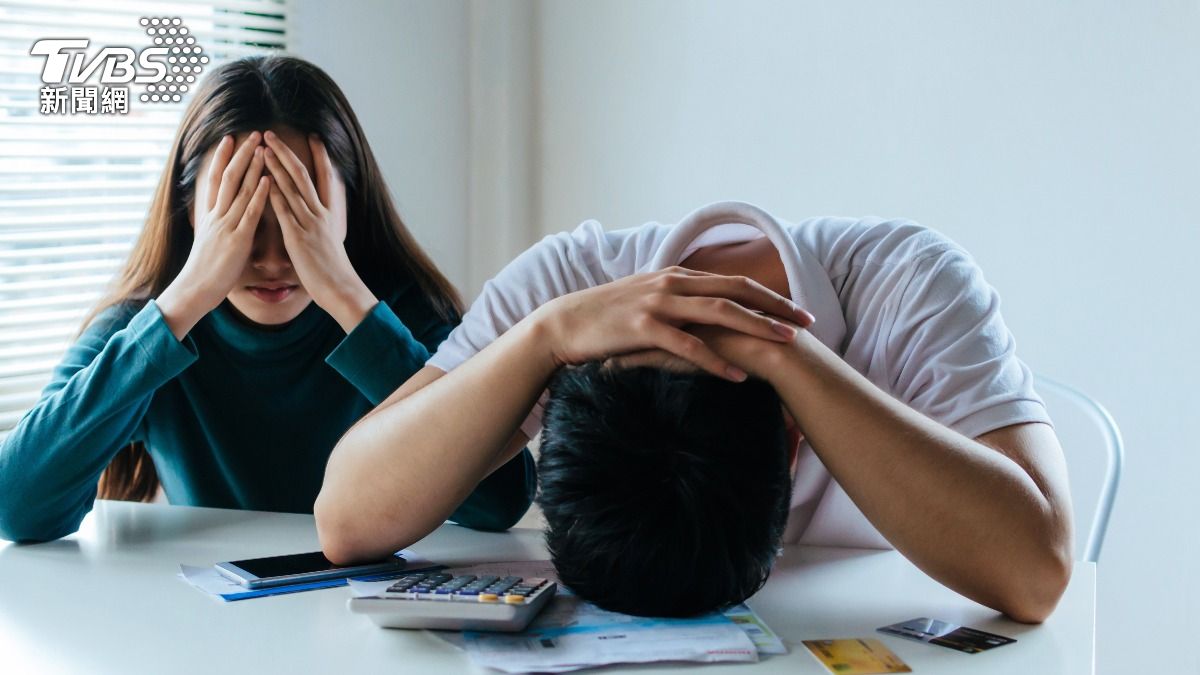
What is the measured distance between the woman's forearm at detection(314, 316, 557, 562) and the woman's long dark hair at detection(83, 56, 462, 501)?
1.63 ft

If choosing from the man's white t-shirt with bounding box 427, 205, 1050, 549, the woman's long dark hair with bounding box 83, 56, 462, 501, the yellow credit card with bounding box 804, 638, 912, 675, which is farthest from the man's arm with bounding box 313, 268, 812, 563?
the woman's long dark hair with bounding box 83, 56, 462, 501

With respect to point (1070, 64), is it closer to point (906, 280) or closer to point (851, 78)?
point (851, 78)

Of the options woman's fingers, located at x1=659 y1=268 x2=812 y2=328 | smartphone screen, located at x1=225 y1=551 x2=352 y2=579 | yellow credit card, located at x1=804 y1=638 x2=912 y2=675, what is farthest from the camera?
smartphone screen, located at x1=225 y1=551 x2=352 y2=579

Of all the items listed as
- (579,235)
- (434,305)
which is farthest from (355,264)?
(579,235)

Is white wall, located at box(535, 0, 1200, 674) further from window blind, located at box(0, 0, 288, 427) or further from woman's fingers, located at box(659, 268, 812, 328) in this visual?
woman's fingers, located at box(659, 268, 812, 328)

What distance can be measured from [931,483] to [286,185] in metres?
0.84

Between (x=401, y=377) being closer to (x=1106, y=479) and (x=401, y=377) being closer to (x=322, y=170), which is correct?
(x=322, y=170)

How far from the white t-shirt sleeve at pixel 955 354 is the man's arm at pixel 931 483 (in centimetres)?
6

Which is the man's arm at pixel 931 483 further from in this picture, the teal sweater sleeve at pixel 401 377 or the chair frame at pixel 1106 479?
the chair frame at pixel 1106 479

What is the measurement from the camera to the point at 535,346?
3.27ft

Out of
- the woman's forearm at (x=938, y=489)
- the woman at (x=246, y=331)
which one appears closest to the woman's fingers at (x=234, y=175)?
the woman at (x=246, y=331)

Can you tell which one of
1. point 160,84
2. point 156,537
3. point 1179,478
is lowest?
point 1179,478

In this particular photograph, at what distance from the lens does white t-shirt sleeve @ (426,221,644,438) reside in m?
1.18

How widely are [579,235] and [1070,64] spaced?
123cm
